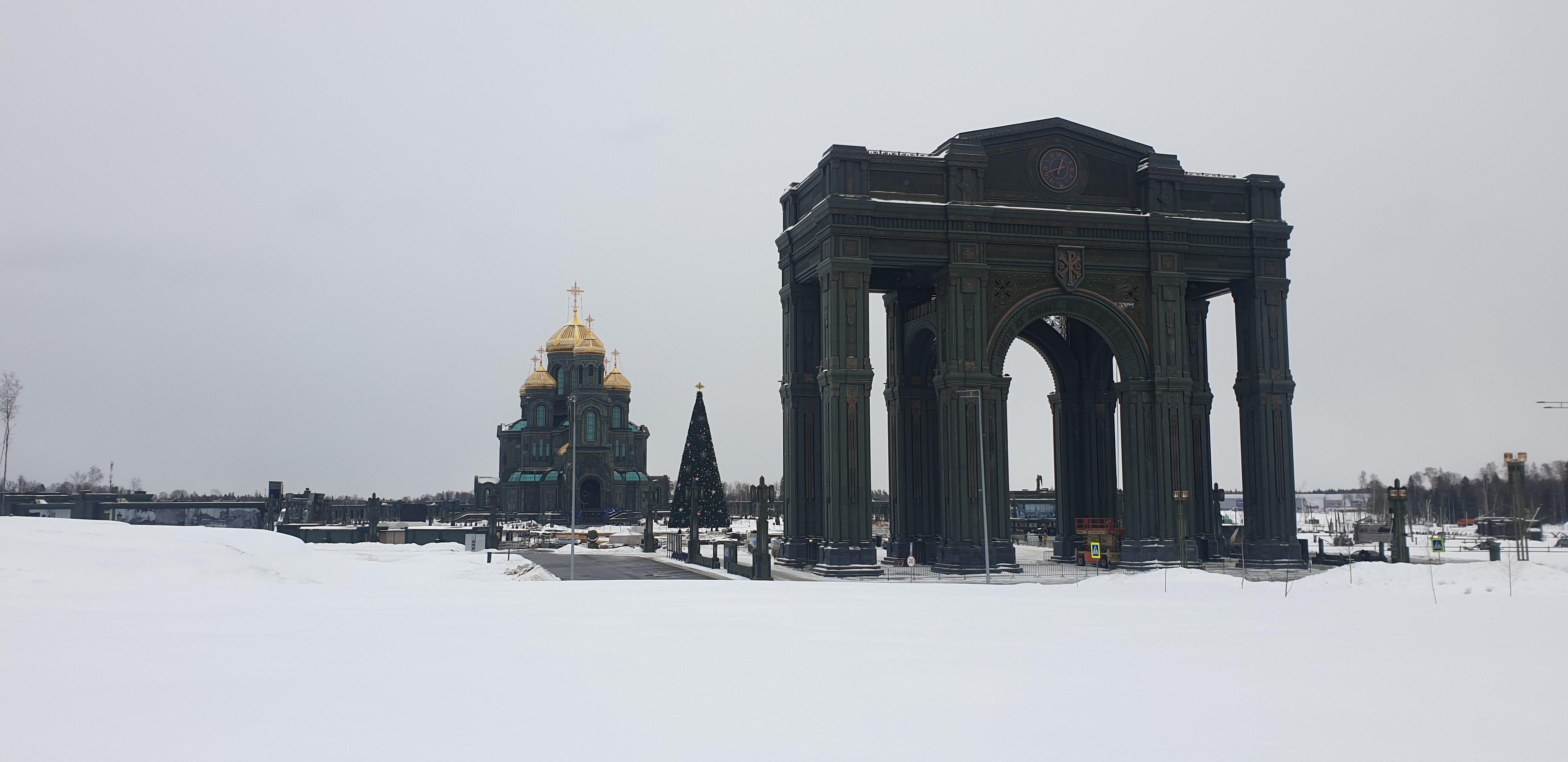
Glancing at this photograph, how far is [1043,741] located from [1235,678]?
16.5 ft

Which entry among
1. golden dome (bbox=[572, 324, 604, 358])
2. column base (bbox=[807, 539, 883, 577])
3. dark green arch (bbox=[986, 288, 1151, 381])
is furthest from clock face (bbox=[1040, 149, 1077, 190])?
golden dome (bbox=[572, 324, 604, 358])

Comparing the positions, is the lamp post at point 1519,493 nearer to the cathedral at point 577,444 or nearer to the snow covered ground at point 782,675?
the snow covered ground at point 782,675

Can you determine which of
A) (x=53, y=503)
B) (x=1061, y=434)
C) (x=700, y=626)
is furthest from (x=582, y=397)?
(x=700, y=626)

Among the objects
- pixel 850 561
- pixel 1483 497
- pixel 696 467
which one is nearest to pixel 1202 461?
pixel 850 561

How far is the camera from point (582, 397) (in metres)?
111

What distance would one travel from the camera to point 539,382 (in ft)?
379

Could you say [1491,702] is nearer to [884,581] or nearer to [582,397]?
[884,581]

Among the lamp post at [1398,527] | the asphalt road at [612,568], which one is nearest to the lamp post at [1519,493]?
the lamp post at [1398,527]

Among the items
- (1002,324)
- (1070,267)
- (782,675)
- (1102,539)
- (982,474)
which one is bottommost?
(782,675)

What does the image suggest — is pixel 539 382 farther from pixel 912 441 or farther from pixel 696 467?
pixel 912 441

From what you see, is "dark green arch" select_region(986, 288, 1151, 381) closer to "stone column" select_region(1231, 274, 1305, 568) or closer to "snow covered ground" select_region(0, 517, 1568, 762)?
"stone column" select_region(1231, 274, 1305, 568)

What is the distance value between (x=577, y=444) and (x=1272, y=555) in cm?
7212

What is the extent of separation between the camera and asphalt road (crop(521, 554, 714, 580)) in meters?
40.2

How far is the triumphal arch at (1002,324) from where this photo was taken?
130 feet
